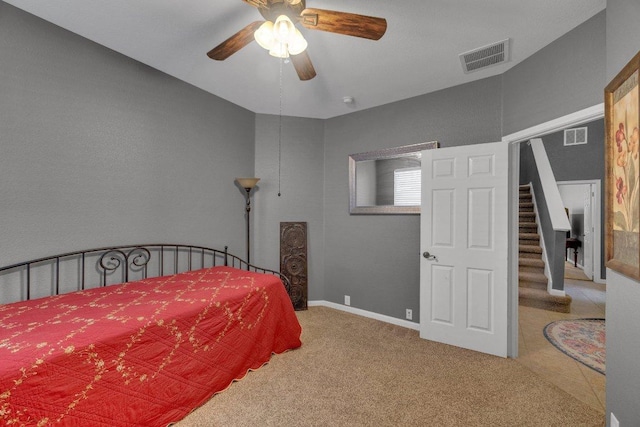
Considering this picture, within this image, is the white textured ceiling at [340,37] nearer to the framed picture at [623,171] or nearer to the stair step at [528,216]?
the framed picture at [623,171]

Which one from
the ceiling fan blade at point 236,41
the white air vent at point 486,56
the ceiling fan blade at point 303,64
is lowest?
the ceiling fan blade at point 303,64

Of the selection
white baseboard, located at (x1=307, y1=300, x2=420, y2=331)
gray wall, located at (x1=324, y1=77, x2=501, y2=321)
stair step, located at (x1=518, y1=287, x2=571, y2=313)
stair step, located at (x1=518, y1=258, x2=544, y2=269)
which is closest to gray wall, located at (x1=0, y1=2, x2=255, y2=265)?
gray wall, located at (x1=324, y1=77, x2=501, y2=321)

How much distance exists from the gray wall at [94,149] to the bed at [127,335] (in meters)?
0.24

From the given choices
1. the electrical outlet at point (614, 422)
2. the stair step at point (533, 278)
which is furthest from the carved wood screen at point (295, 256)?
the stair step at point (533, 278)

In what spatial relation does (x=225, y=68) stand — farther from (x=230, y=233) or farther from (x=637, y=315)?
(x=637, y=315)

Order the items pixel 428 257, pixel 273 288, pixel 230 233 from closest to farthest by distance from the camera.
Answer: pixel 273 288
pixel 428 257
pixel 230 233

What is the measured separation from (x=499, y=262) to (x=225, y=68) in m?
3.11

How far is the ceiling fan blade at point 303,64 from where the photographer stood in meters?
1.85

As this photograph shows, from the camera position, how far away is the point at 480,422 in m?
1.78

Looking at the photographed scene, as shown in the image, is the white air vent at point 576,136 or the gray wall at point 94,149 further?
the white air vent at point 576,136

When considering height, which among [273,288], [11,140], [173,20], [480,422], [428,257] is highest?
[173,20]

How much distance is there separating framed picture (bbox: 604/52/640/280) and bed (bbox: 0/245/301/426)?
2249mm

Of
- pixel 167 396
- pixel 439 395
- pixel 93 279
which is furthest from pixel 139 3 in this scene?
pixel 439 395

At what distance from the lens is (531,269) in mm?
4668
